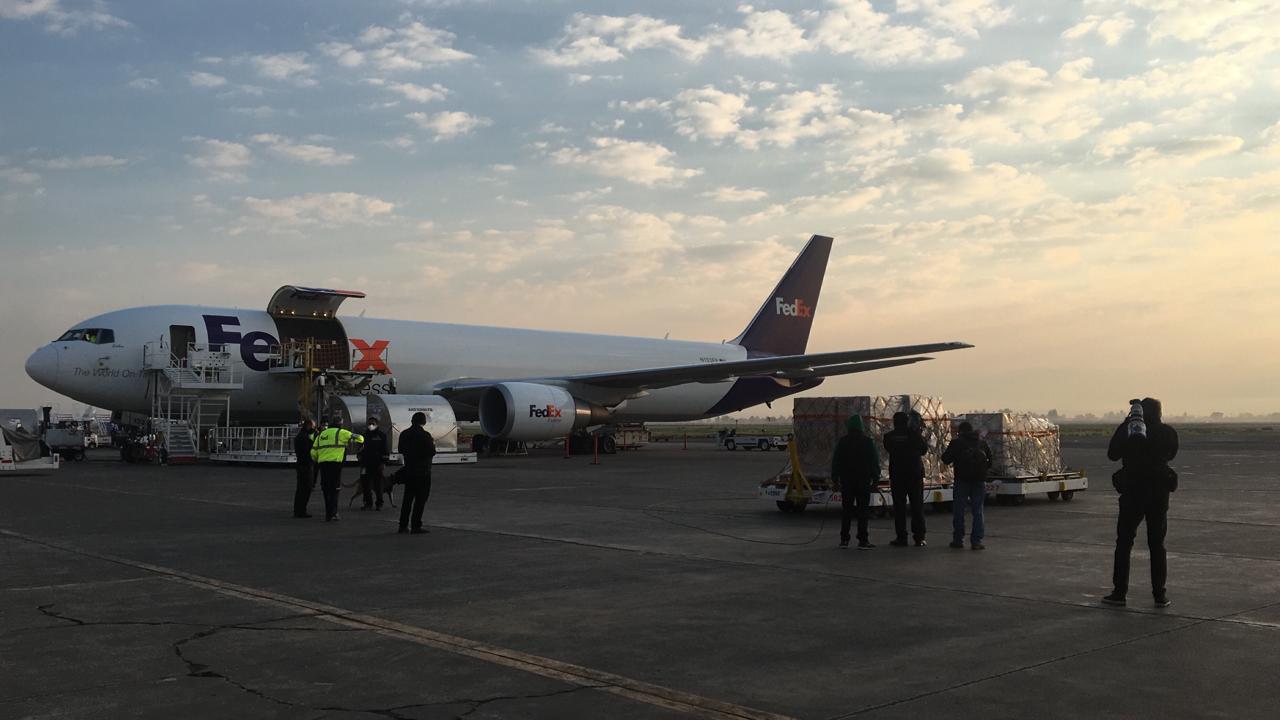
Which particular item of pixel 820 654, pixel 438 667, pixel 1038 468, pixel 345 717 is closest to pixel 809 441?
pixel 1038 468

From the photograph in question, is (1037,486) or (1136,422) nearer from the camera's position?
(1136,422)

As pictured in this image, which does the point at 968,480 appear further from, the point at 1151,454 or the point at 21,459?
the point at 21,459

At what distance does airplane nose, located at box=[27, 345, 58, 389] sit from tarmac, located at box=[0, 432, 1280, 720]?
12.7 meters

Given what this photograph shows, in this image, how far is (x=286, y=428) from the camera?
998 inches

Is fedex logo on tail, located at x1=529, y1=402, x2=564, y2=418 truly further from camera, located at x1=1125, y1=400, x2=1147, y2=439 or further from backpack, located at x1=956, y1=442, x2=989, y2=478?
camera, located at x1=1125, y1=400, x2=1147, y2=439

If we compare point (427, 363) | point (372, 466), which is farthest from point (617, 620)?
point (427, 363)

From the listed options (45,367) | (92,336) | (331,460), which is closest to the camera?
(331,460)

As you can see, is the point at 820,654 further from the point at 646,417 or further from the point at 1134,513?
the point at 646,417

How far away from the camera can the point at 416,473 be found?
11172 mm

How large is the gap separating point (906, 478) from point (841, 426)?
10.3ft

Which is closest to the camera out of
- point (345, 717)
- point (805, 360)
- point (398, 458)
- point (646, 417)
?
point (345, 717)

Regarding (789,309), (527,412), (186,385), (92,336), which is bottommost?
(527,412)

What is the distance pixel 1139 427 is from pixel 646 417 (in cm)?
2925

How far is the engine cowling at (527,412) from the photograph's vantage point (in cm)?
2597
